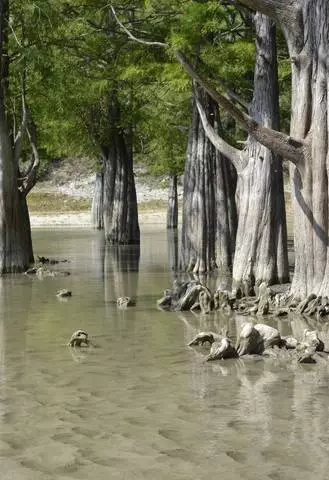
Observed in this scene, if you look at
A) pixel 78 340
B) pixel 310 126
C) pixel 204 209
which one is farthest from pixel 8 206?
pixel 78 340

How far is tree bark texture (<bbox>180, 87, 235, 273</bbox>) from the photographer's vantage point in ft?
65.8

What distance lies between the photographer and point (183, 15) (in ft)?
59.5

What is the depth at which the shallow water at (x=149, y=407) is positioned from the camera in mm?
5188

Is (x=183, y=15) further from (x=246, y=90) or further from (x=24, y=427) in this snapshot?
(x=24, y=427)

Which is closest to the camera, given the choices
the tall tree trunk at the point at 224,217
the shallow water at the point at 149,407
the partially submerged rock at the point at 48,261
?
the shallow water at the point at 149,407

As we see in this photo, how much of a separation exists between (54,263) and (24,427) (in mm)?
16948

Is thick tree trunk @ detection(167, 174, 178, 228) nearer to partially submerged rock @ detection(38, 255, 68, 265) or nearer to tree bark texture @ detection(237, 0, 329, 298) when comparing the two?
partially submerged rock @ detection(38, 255, 68, 265)

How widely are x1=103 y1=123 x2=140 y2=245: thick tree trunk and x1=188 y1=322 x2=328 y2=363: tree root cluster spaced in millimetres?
23696

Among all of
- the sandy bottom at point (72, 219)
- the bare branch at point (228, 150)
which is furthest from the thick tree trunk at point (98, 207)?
the bare branch at point (228, 150)

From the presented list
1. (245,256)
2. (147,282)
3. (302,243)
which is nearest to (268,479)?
(302,243)

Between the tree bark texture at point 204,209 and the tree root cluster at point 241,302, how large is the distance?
6.65 meters

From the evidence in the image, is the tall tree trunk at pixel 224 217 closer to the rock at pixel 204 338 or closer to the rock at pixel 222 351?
the rock at pixel 204 338

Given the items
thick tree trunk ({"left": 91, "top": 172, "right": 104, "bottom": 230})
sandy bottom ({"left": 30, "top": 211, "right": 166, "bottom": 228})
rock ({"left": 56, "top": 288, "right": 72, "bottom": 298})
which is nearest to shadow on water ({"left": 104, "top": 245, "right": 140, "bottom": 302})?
rock ({"left": 56, "top": 288, "right": 72, "bottom": 298})

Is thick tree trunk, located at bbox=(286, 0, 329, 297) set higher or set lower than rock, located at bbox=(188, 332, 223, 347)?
higher
